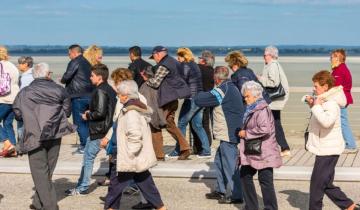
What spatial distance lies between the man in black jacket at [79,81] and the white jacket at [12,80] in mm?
729

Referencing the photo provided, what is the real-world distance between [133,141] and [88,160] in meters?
1.83

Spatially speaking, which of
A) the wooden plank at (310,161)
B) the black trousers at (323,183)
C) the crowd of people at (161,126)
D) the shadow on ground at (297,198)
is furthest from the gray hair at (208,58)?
the black trousers at (323,183)

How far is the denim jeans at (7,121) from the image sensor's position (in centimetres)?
1302

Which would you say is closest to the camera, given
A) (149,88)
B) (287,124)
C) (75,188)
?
(75,188)

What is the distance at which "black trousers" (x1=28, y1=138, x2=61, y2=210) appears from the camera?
9062 millimetres

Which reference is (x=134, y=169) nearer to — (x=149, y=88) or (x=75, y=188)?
(x=75, y=188)

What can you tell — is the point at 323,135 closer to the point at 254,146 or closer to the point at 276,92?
the point at 254,146

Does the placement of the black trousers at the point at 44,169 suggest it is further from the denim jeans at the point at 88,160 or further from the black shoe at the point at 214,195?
the black shoe at the point at 214,195

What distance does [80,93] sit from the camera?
13047 millimetres

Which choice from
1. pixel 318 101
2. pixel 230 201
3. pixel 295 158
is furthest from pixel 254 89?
pixel 295 158

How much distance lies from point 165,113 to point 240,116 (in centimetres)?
300

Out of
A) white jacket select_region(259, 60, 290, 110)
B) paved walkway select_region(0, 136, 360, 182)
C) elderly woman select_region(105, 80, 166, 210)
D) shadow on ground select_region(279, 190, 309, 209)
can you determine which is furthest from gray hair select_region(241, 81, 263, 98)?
white jacket select_region(259, 60, 290, 110)

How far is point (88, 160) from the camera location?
33.2 ft

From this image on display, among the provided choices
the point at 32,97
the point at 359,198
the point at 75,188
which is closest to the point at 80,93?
the point at 75,188
